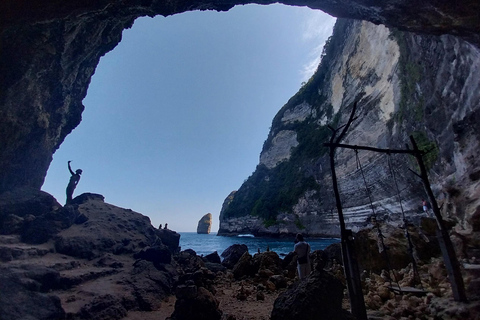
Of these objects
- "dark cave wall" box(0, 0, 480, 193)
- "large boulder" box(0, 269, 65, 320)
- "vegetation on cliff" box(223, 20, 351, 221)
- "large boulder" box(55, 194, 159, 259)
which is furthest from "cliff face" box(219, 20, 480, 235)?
"large boulder" box(55, 194, 159, 259)

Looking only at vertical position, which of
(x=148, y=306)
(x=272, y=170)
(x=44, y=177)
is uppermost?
(x=272, y=170)

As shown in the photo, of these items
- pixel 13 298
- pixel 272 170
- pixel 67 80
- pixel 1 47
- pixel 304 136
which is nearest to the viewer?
pixel 13 298

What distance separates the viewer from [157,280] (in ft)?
32.9

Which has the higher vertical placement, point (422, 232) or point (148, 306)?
point (422, 232)

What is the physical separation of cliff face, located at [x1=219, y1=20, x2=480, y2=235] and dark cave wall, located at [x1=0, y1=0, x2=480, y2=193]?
245cm

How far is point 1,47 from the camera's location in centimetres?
921

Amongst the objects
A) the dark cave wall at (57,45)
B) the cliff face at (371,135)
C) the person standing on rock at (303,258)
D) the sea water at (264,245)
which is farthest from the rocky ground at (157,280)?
the sea water at (264,245)

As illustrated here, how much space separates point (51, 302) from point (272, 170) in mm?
57149

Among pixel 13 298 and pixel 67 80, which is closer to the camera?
pixel 13 298

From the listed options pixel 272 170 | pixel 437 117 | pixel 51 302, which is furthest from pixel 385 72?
pixel 272 170

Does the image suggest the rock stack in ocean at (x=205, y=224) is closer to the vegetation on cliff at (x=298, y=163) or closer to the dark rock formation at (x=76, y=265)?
the vegetation on cliff at (x=298, y=163)

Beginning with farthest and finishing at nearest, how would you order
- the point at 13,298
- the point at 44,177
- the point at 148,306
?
1. the point at 44,177
2. the point at 148,306
3. the point at 13,298

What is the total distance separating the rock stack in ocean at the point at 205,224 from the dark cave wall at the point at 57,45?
130 meters

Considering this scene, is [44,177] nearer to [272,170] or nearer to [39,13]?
[39,13]
